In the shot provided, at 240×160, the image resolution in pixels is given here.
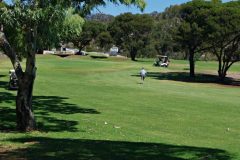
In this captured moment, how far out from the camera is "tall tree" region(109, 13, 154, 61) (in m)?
125

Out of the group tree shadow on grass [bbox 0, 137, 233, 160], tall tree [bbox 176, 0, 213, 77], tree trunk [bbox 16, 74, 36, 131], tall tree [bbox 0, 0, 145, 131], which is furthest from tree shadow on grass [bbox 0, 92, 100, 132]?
tall tree [bbox 176, 0, 213, 77]

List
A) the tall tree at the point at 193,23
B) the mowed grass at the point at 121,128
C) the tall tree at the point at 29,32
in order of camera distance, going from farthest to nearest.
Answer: the tall tree at the point at 193,23, the tall tree at the point at 29,32, the mowed grass at the point at 121,128

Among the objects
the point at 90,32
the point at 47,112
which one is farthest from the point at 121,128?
the point at 90,32

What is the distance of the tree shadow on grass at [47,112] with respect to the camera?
18.0 metres

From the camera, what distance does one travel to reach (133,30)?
12588cm

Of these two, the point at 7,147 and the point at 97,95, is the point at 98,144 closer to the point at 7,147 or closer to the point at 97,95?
the point at 7,147

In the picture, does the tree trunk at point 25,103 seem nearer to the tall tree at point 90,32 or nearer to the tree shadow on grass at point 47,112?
the tree shadow on grass at point 47,112

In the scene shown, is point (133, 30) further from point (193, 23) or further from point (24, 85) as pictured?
point (24, 85)

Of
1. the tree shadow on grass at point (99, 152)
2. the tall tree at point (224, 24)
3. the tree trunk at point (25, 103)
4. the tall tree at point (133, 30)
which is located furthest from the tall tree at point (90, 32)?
the tree shadow on grass at point (99, 152)

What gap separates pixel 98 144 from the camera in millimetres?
12109

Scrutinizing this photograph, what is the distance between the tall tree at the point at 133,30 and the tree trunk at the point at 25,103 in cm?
10767

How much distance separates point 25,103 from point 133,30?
111m

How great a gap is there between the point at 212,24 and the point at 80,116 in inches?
1550

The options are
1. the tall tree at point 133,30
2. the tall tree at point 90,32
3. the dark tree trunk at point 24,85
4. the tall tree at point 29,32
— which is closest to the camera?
the tall tree at point 29,32
